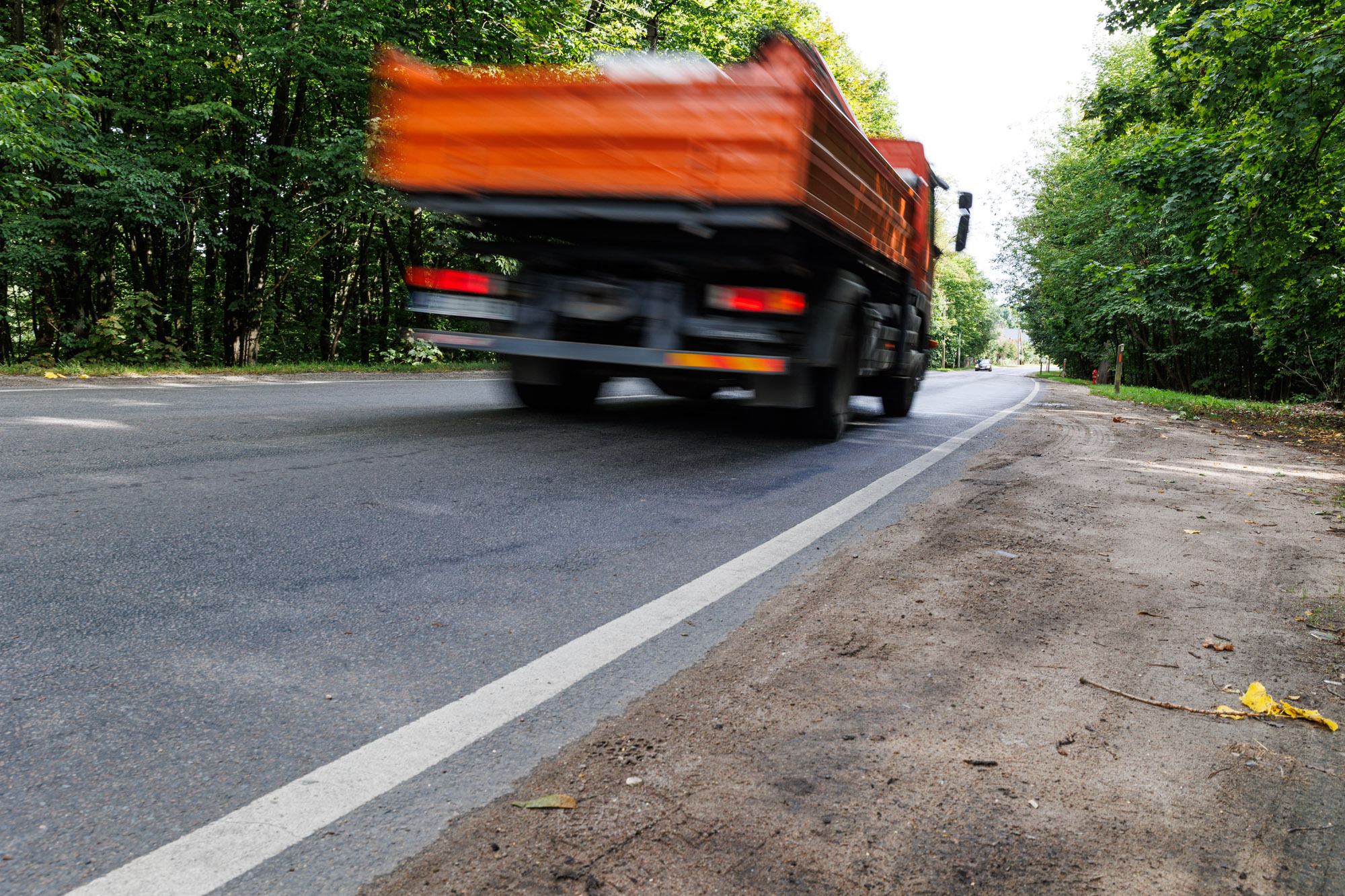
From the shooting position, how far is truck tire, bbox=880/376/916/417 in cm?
1145

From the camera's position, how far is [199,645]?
8.53 feet

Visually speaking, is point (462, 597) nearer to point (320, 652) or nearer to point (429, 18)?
point (320, 652)

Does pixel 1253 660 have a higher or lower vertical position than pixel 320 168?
lower

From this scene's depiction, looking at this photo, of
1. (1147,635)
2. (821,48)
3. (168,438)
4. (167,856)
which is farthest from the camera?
(821,48)

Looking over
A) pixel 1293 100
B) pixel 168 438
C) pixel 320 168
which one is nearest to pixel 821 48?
pixel 320 168

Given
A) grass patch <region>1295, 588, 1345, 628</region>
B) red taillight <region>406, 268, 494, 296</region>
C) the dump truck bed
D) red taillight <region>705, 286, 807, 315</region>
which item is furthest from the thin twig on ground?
red taillight <region>406, 268, 494, 296</region>

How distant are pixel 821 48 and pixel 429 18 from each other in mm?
21598

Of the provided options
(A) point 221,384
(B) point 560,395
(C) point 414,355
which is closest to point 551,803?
(B) point 560,395

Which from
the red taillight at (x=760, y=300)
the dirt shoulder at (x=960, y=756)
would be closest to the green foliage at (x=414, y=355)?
the red taillight at (x=760, y=300)

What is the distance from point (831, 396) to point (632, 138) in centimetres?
313

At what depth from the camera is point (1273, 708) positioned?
8.42ft

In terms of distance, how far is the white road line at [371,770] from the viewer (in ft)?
5.19

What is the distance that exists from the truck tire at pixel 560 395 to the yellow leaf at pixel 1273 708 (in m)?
6.73

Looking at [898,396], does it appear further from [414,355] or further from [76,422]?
[414,355]
